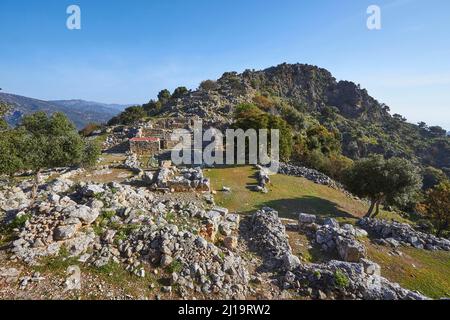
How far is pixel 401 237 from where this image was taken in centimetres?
1636

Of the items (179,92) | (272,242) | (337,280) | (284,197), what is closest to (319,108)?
(179,92)

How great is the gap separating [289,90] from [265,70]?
21.8 m

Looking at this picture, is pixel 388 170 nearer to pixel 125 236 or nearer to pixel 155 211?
pixel 155 211

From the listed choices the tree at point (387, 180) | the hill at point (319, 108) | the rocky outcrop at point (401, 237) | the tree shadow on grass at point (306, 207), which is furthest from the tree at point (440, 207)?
the hill at point (319, 108)

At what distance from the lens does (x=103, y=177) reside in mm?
23766

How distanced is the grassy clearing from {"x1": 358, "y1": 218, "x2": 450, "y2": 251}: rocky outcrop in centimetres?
290

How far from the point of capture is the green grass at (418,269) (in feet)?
38.7

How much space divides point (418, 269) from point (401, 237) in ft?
11.6

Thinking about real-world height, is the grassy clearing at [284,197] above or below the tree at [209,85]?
below

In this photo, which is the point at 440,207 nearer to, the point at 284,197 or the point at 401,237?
the point at 401,237

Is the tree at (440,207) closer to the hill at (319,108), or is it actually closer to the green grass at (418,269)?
the green grass at (418,269)

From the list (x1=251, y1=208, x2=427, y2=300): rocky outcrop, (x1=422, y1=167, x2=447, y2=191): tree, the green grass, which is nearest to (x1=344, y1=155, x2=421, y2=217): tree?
the green grass

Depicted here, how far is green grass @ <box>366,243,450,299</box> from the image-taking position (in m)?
11.8

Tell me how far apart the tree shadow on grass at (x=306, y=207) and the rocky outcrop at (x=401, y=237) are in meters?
3.68
